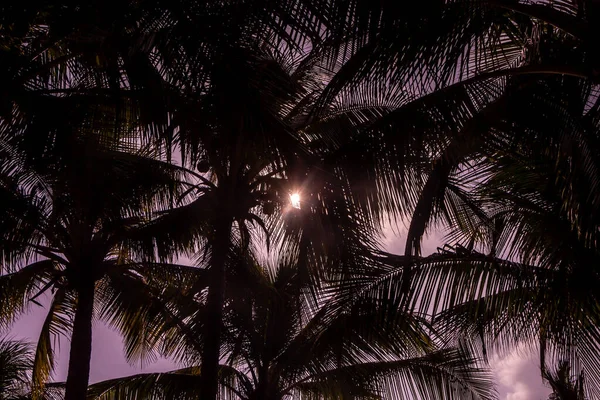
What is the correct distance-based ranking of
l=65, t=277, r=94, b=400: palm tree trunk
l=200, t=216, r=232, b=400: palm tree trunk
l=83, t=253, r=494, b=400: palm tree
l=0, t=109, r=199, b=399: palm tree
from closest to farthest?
l=0, t=109, r=199, b=399: palm tree
l=200, t=216, r=232, b=400: palm tree trunk
l=65, t=277, r=94, b=400: palm tree trunk
l=83, t=253, r=494, b=400: palm tree

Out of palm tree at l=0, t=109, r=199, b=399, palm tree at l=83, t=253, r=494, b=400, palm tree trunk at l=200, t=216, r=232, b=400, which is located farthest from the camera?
palm tree at l=83, t=253, r=494, b=400

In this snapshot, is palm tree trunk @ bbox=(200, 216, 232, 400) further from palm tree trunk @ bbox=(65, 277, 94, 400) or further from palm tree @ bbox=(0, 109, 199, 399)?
palm tree trunk @ bbox=(65, 277, 94, 400)

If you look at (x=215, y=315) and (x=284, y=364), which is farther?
(x=284, y=364)

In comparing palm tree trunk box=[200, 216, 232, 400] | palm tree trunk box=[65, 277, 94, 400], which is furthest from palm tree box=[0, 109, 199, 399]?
palm tree trunk box=[200, 216, 232, 400]

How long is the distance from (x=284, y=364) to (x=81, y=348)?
3.07 meters

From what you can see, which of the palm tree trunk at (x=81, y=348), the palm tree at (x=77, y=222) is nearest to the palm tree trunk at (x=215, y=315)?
the palm tree at (x=77, y=222)

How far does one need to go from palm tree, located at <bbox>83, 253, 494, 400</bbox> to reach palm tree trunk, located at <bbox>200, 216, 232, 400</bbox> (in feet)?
3.80

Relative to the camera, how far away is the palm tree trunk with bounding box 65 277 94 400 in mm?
8867

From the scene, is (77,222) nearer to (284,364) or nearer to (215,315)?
(215,315)

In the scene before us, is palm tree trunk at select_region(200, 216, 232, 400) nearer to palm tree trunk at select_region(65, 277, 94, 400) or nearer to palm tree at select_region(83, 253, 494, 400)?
palm tree at select_region(83, 253, 494, 400)

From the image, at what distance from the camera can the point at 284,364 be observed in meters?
10.1

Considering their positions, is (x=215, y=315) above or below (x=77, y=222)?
below

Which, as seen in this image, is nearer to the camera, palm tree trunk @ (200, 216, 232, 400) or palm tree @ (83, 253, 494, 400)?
palm tree trunk @ (200, 216, 232, 400)

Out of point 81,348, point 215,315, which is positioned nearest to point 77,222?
point 215,315
